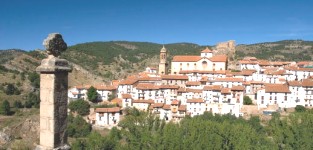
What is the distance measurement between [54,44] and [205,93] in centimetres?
4186

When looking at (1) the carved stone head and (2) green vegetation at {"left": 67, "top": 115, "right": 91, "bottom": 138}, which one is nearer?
(1) the carved stone head

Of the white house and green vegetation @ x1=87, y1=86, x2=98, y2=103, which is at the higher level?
green vegetation @ x1=87, y1=86, x2=98, y2=103

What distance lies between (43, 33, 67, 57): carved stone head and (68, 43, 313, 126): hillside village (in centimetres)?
3865

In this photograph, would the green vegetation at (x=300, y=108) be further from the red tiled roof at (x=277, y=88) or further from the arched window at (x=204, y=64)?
the arched window at (x=204, y=64)

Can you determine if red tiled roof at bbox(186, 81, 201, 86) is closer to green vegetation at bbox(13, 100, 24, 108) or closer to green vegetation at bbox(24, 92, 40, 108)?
green vegetation at bbox(24, 92, 40, 108)

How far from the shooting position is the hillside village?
4481cm

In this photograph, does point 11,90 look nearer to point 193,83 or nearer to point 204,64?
point 193,83

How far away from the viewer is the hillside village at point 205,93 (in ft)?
147

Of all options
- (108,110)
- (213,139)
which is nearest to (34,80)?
(108,110)

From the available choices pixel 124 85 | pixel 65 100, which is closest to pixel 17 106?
pixel 124 85

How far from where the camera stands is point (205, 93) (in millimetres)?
46438

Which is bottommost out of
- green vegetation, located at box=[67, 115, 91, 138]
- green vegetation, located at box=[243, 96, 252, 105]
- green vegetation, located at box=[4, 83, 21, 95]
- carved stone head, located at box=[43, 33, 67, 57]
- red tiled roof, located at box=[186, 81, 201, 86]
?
green vegetation, located at box=[67, 115, 91, 138]

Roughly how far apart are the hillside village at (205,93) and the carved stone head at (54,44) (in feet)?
127

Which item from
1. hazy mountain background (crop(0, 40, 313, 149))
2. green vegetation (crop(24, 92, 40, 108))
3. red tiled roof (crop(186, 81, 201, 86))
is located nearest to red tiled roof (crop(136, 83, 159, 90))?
red tiled roof (crop(186, 81, 201, 86))
